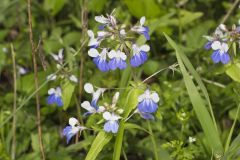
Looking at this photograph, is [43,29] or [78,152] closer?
[78,152]

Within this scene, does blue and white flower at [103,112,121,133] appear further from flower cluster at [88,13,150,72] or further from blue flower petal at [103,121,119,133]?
flower cluster at [88,13,150,72]

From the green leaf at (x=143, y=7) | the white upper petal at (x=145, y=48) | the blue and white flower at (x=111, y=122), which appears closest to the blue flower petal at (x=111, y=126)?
the blue and white flower at (x=111, y=122)

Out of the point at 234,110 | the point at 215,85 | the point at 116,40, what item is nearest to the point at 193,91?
the point at 116,40

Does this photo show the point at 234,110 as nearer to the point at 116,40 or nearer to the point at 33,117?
the point at 116,40

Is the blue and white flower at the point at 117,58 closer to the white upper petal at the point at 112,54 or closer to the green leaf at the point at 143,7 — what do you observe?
the white upper petal at the point at 112,54

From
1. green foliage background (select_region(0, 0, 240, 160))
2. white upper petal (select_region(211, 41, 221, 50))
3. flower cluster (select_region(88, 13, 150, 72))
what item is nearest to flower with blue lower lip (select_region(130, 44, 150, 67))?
flower cluster (select_region(88, 13, 150, 72))

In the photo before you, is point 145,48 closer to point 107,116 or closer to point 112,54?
point 112,54

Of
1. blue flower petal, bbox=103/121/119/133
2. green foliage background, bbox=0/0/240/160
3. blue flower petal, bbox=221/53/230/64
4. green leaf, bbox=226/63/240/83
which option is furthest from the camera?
green foliage background, bbox=0/0/240/160
